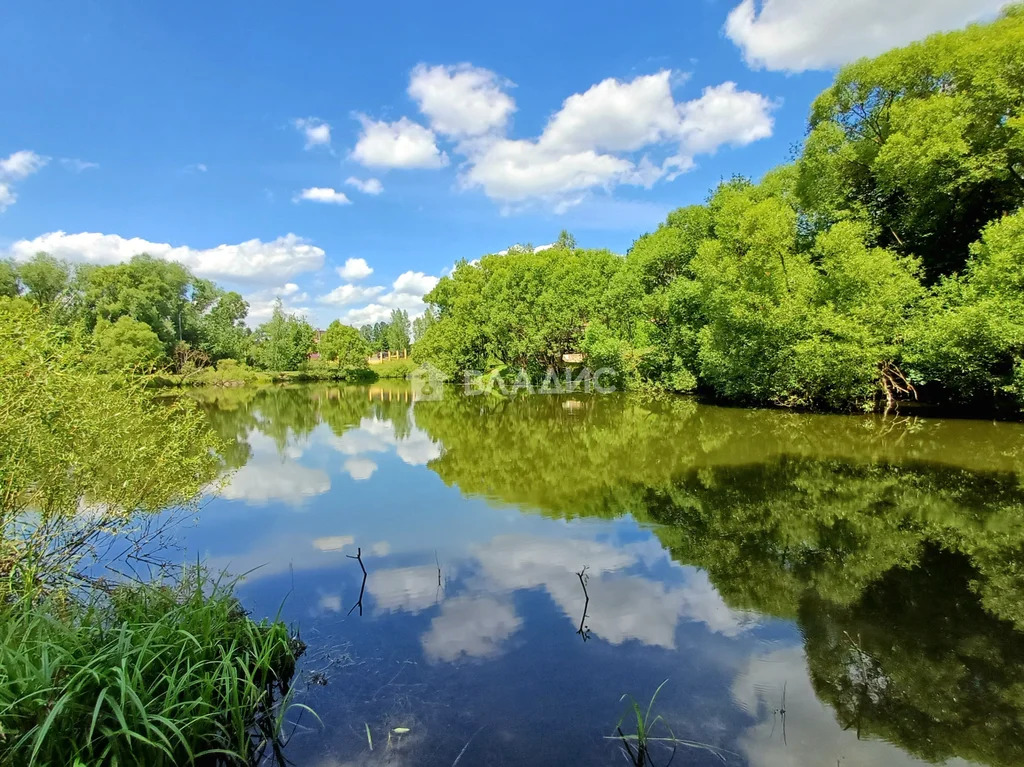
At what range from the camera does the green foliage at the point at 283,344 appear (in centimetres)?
6206

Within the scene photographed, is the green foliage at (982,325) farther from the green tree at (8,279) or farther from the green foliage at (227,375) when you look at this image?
the green tree at (8,279)

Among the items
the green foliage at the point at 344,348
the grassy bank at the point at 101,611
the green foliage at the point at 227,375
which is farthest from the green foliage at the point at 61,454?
the green foliage at the point at 344,348

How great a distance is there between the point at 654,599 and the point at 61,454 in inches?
269

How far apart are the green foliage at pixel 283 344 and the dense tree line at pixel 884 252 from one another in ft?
163

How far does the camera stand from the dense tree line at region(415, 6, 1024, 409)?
16.5 m

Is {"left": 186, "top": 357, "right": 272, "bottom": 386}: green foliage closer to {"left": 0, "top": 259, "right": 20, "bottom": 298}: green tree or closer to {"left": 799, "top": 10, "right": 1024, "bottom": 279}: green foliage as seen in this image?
{"left": 0, "top": 259, "right": 20, "bottom": 298}: green tree

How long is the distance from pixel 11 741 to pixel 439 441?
1523cm

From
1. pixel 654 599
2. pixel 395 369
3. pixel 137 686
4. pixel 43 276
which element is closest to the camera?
pixel 137 686

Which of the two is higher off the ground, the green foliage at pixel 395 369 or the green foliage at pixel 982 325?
the green foliage at pixel 982 325

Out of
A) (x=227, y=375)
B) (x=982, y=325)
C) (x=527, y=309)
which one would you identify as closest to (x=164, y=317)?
(x=227, y=375)

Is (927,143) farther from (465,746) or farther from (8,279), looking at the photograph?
(8,279)

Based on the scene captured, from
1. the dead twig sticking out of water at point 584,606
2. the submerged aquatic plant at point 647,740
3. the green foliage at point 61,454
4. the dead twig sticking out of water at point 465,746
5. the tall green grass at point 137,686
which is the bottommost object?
the dead twig sticking out of water at point 584,606

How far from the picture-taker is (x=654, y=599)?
6273 mm

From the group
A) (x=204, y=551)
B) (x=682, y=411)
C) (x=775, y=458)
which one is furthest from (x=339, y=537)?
(x=682, y=411)
